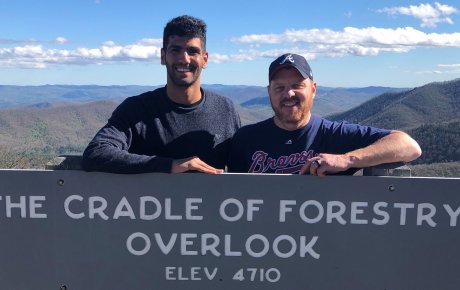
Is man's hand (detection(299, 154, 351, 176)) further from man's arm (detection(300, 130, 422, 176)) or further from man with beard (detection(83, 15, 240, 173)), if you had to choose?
man with beard (detection(83, 15, 240, 173))

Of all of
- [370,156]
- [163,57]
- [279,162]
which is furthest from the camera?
[163,57]

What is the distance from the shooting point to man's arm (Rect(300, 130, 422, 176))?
9.59 ft

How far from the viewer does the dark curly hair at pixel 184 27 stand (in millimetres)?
3914

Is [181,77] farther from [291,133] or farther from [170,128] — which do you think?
[291,133]

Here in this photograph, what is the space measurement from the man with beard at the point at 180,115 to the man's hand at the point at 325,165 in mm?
770

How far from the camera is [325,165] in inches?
115

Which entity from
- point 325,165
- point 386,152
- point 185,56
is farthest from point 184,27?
point 386,152

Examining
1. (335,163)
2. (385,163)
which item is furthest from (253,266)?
(385,163)

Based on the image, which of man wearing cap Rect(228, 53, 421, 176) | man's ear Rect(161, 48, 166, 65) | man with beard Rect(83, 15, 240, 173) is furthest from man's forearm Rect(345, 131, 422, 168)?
man's ear Rect(161, 48, 166, 65)

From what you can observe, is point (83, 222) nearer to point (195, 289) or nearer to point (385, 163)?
point (195, 289)

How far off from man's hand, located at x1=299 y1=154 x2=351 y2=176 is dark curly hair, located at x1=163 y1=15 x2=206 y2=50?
64.6 inches

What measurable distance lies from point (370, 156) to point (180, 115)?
1.53 meters

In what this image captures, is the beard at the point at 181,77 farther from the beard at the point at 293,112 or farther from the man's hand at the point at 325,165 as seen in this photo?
the man's hand at the point at 325,165

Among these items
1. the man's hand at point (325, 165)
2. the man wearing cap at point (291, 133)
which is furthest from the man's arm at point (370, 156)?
the man wearing cap at point (291, 133)
